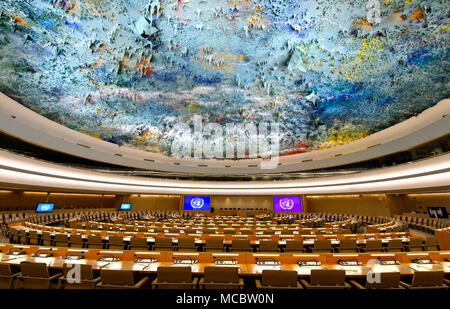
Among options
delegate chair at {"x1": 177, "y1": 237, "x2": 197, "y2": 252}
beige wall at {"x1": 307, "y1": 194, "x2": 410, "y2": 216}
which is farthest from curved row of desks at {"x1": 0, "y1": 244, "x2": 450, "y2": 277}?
beige wall at {"x1": 307, "y1": 194, "x2": 410, "y2": 216}

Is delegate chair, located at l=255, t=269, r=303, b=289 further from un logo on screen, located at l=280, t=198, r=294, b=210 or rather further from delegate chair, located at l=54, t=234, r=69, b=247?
un logo on screen, located at l=280, t=198, r=294, b=210

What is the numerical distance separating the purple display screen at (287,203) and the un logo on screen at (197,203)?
304 inches

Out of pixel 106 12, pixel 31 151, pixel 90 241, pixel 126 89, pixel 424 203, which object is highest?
pixel 106 12

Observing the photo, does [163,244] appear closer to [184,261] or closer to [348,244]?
[184,261]

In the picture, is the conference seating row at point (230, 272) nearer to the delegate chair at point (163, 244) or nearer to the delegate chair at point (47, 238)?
the delegate chair at point (163, 244)

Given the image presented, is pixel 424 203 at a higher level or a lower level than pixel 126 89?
lower

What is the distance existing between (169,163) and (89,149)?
5.03m

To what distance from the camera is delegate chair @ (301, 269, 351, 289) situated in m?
3.07

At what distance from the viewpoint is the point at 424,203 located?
45.4 feet

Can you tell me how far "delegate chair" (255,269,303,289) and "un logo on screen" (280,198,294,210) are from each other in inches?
736

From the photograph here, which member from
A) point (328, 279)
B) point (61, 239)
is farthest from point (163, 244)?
point (328, 279)

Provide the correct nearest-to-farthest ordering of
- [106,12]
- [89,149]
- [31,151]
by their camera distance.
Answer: [106,12] → [31,151] → [89,149]
